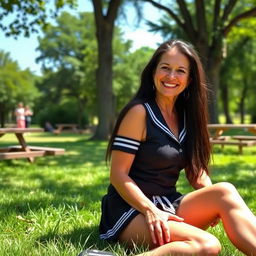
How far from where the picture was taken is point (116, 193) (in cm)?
299

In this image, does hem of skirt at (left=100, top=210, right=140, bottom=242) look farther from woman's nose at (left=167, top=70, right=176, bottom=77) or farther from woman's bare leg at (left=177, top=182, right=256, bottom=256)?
woman's nose at (left=167, top=70, right=176, bottom=77)

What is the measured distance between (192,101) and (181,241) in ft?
3.56

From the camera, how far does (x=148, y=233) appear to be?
275cm

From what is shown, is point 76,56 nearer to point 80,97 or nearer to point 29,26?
point 80,97

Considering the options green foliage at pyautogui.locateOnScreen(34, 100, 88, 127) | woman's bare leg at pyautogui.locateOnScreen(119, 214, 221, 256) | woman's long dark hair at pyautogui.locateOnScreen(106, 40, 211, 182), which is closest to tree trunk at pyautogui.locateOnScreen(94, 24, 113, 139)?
woman's long dark hair at pyautogui.locateOnScreen(106, 40, 211, 182)

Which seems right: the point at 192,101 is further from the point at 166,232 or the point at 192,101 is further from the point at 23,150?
the point at 23,150

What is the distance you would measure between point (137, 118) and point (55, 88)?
43.7 meters

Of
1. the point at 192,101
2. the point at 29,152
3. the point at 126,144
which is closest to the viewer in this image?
the point at 126,144

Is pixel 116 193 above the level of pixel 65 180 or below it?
above

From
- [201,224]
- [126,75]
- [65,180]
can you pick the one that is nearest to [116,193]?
[201,224]

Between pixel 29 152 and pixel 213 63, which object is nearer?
pixel 29 152

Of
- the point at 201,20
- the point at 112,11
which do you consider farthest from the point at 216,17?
the point at 112,11

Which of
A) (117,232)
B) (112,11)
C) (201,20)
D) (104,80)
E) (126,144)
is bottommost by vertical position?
(117,232)

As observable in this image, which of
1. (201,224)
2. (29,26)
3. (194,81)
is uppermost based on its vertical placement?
(29,26)
